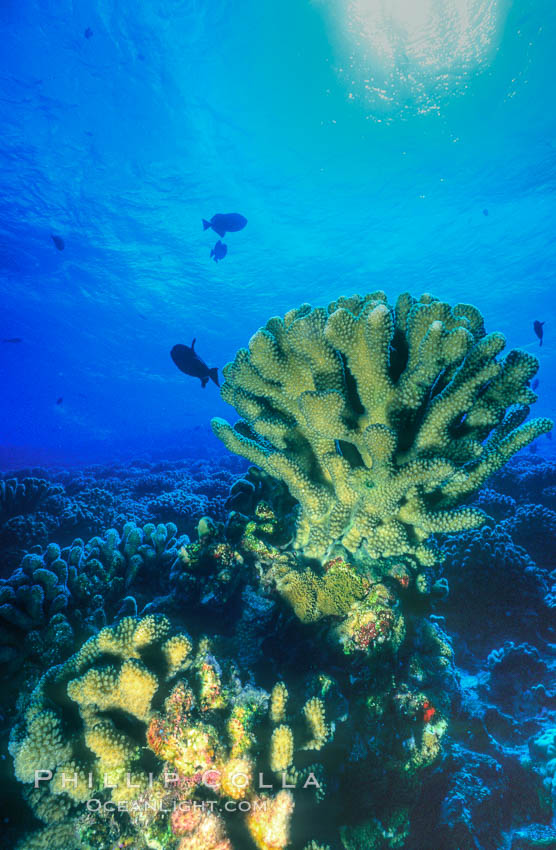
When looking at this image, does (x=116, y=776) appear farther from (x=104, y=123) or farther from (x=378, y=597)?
(x=104, y=123)

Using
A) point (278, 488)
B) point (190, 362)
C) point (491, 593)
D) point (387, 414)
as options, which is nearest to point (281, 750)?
point (278, 488)

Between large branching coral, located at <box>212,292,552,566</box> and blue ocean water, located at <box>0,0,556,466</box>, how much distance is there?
57.9 feet

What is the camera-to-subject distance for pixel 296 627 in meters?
2.51

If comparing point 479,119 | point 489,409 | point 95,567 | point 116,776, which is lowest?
point 116,776

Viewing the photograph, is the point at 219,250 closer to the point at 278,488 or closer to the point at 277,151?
the point at 278,488

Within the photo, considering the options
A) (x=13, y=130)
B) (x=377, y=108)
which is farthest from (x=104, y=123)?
(x=377, y=108)

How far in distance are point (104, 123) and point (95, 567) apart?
24383 mm

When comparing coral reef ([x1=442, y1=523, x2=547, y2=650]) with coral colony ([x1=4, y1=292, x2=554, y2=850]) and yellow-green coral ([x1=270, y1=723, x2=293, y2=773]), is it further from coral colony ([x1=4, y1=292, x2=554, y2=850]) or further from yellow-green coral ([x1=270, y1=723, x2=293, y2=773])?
yellow-green coral ([x1=270, y1=723, x2=293, y2=773])

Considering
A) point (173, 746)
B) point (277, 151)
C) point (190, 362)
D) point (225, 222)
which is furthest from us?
point (277, 151)

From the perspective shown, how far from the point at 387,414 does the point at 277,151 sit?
23042 millimetres

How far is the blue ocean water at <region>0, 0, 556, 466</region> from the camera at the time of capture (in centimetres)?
A: 1402

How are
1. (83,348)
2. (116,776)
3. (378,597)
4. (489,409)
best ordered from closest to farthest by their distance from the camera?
1. (116,776)
2. (489,409)
3. (378,597)
4. (83,348)

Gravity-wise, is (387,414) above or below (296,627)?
above

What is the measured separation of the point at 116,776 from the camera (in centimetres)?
173
